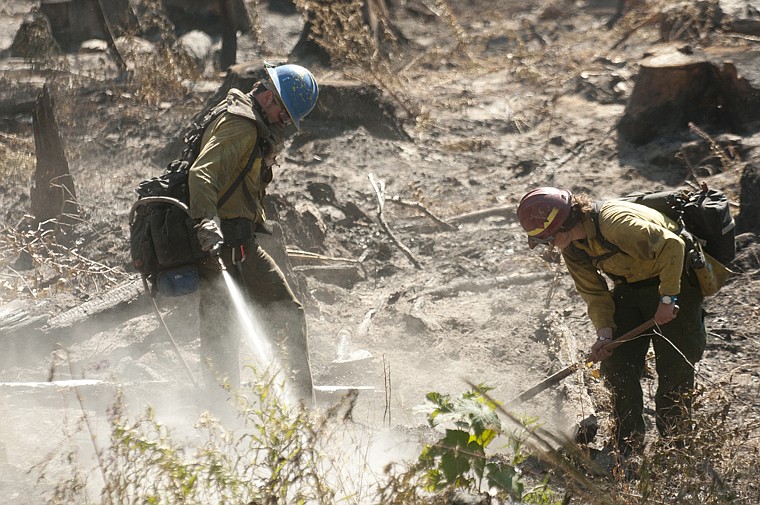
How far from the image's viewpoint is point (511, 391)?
560 centimetres

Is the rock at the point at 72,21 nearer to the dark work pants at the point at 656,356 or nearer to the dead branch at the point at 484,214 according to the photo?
the dead branch at the point at 484,214

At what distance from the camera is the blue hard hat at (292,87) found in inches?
181

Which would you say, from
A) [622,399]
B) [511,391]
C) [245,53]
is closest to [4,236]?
[511,391]

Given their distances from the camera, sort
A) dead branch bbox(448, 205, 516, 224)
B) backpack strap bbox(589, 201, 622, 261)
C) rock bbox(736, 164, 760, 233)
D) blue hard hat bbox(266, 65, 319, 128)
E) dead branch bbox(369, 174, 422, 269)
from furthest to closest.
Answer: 1. dead branch bbox(448, 205, 516, 224)
2. dead branch bbox(369, 174, 422, 269)
3. rock bbox(736, 164, 760, 233)
4. blue hard hat bbox(266, 65, 319, 128)
5. backpack strap bbox(589, 201, 622, 261)

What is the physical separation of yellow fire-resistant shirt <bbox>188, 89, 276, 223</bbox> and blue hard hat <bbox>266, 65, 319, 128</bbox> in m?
0.19

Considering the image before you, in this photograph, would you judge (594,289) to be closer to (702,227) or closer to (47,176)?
(702,227)

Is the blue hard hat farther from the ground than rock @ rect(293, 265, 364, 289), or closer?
farther from the ground

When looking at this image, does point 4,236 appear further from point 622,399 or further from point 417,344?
point 622,399

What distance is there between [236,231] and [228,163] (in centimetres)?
45

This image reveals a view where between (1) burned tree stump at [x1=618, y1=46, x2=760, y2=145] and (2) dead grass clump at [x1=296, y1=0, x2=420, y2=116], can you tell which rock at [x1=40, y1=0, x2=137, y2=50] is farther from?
(1) burned tree stump at [x1=618, y1=46, x2=760, y2=145]

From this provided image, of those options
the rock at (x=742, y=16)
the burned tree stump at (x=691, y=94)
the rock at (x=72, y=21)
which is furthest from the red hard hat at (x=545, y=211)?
the rock at (x=72, y=21)

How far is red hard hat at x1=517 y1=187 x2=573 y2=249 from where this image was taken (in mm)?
3980

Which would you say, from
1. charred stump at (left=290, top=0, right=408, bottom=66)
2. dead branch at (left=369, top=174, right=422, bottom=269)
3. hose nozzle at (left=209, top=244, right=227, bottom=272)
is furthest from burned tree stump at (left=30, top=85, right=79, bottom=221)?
charred stump at (left=290, top=0, right=408, bottom=66)

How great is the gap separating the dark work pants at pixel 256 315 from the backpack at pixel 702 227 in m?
1.93
